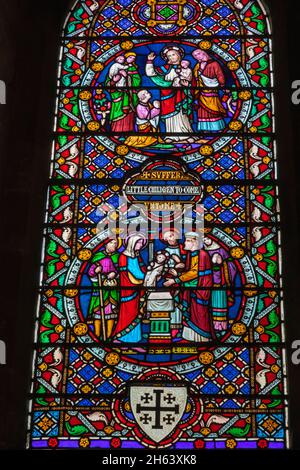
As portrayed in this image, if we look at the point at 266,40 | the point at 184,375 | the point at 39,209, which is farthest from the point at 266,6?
the point at 184,375

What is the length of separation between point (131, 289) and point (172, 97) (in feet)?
7.17

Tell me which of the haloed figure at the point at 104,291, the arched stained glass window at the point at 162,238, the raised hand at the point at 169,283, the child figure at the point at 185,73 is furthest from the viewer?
the child figure at the point at 185,73

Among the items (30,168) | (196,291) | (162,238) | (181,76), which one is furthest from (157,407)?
(181,76)

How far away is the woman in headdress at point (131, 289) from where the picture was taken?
10445mm

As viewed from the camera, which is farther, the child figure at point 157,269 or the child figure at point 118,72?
the child figure at point 118,72

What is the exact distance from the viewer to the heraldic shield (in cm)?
992

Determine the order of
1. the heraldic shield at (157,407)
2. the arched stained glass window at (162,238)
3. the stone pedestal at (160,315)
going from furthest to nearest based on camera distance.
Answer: the stone pedestal at (160,315), the arched stained glass window at (162,238), the heraldic shield at (157,407)

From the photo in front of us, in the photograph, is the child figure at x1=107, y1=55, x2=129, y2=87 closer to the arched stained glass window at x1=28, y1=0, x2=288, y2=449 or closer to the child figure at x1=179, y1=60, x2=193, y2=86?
the arched stained glass window at x1=28, y1=0, x2=288, y2=449

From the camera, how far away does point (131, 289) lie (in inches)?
420

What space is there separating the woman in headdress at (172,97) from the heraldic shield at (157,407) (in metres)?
2.60

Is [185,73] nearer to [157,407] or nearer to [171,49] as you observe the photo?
[171,49]

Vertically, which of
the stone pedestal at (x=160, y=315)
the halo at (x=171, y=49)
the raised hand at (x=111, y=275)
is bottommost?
the stone pedestal at (x=160, y=315)

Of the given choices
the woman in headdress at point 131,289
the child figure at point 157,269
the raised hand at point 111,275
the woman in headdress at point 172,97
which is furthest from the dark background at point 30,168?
the child figure at point 157,269

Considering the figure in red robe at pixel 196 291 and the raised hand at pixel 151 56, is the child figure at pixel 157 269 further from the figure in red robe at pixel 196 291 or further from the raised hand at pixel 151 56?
the raised hand at pixel 151 56
